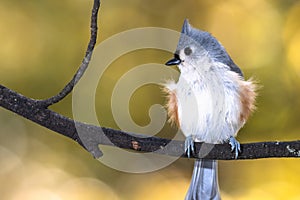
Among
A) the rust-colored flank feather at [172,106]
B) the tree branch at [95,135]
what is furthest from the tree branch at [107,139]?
the rust-colored flank feather at [172,106]

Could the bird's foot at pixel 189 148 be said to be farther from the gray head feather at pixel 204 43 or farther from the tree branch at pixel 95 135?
the gray head feather at pixel 204 43

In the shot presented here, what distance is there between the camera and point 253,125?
2.33 meters

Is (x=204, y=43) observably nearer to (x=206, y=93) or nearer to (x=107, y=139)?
(x=206, y=93)

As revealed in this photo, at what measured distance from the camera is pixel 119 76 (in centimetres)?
241

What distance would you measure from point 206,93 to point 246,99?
5.2 inches

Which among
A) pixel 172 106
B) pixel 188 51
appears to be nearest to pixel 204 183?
pixel 172 106

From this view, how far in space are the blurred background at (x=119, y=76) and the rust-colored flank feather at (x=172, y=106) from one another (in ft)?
1.43

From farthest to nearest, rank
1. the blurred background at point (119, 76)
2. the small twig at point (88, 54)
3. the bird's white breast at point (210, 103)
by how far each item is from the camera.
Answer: the blurred background at point (119, 76)
the bird's white breast at point (210, 103)
the small twig at point (88, 54)

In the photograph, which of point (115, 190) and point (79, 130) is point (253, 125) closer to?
point (115, 190)

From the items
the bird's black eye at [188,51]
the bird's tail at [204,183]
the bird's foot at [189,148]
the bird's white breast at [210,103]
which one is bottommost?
the bird's foot at [189,148]

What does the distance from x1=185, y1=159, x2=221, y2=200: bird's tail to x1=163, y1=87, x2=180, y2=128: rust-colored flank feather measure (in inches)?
6.6

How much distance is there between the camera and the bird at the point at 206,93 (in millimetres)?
1750

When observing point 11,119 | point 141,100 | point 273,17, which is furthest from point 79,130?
point 273,17

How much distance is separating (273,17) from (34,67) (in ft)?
3.30
